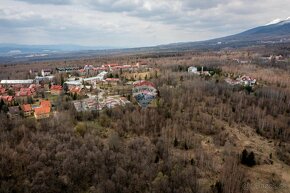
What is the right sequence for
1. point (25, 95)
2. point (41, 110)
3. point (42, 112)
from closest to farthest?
point (42, 112) < point (41, 110) < point (25, 95)

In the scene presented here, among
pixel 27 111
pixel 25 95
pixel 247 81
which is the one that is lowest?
pixel 247 81


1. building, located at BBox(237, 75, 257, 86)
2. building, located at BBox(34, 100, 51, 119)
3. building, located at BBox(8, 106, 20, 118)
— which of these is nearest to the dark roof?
building, located at BBox(8, 106, 20, 118)

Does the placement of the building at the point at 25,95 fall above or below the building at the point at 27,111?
above

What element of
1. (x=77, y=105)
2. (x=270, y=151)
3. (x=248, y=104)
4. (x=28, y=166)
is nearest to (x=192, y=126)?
(x=270, y=151)

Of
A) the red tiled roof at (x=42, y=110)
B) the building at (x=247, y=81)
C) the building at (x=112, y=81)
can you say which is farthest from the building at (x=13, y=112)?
the building at (x=247, y=81)

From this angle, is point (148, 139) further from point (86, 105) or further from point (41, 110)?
point (41, 110)

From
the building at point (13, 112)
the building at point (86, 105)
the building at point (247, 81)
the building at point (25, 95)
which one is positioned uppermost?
the building at point (25, 95)

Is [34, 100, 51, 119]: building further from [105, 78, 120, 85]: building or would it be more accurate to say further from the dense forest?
[105, 78, 120, 85]: building

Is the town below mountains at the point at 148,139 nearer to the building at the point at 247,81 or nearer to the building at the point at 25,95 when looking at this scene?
the building at the point at 25,95

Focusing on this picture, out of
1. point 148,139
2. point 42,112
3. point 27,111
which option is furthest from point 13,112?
point 148,139
